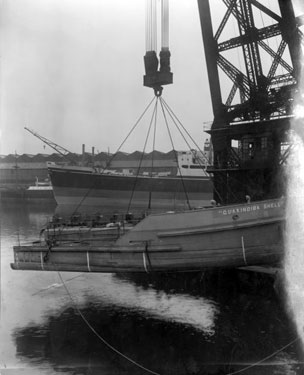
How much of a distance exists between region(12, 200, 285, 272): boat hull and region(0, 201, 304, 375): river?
1.96 m

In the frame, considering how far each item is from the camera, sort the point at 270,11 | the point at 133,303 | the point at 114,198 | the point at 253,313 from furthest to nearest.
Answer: the point at 114,198 → the point at 270,11 → the point at 133,303 → the point at 253,313

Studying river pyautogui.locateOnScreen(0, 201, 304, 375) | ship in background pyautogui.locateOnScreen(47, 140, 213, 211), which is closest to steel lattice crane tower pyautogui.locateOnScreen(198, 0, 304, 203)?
river pyautogui.locateOnScreen(0, 201, 304, 375)

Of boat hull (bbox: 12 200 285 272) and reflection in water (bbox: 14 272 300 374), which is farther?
boat hull (bbox: 12 200 285 272)

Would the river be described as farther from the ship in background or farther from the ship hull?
the ship hull

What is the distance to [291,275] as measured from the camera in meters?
10.9

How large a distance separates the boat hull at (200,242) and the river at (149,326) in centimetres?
196

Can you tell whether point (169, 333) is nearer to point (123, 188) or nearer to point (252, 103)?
point (252, 103)

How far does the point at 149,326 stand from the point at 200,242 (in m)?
3.18

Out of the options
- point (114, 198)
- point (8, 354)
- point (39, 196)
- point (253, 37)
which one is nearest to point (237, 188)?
point (253, 37)

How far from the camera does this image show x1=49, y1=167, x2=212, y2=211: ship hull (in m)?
53.5

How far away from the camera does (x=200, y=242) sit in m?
10.6

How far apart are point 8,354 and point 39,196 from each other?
61124 mm

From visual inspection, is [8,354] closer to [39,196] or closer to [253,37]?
[253,37]

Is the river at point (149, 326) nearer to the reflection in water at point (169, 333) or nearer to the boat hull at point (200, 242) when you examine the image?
the reflection in water at point (169, 333)
